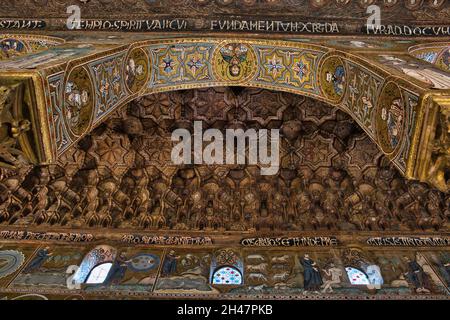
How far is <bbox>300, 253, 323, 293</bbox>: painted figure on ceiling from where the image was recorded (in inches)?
264

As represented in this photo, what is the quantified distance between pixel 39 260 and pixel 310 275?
4.59m

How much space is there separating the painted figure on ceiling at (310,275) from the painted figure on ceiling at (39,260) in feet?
14.4

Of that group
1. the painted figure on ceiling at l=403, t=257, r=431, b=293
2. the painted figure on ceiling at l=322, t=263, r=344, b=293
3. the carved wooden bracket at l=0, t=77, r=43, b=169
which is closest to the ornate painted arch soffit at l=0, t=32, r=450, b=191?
the carved wooden bracket at l=0, t=77, r=43, b=169

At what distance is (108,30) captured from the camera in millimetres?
7680

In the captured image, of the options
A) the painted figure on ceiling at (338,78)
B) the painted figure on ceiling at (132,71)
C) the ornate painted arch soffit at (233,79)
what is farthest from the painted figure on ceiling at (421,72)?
the painted figure on ceiling at (132,71)

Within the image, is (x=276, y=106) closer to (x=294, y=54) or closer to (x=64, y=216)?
(x=294, y=54)

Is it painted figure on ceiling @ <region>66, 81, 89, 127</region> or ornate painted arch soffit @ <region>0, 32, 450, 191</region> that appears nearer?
ornate painted arch soffit @ <region>0, 32, 450, 191</region>

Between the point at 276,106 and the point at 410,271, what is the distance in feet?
12.9

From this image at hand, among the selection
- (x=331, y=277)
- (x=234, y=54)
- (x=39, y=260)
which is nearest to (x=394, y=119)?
(x=331, y=277)

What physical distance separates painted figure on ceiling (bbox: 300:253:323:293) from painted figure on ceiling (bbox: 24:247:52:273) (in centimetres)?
439

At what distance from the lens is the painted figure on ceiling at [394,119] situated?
5.21 m

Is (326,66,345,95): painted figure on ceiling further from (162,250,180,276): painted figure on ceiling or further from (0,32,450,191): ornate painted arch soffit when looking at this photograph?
(162,250,180,276): painted figure on ceiling

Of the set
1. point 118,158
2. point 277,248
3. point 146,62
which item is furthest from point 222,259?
point 146,62
